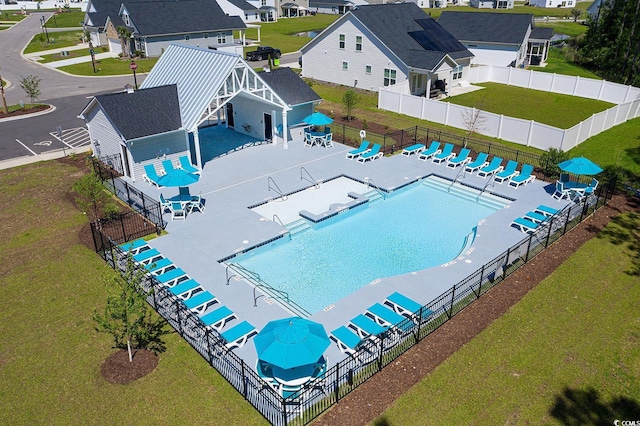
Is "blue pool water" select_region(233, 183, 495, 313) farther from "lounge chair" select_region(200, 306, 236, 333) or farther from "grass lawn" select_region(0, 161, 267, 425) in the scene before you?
"grass lawn" select_region(0, 161, 267, 425)

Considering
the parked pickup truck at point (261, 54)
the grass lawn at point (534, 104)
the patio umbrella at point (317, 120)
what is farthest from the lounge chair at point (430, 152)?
the parked pickup truck at point (261, 54)

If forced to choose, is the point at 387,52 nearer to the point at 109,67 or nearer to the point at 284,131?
the point at 284,131

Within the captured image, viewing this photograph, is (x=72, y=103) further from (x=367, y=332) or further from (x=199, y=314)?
(x=367, y=332)

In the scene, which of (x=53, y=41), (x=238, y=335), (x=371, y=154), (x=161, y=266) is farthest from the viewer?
(x=53, y=41)

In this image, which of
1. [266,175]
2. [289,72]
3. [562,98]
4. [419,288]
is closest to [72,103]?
[289,72]

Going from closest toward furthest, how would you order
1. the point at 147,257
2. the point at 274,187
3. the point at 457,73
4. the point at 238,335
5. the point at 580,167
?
the point at 238,335
the point at 147,257
the point at 580,167
the point at 274,187
the point at 457,73

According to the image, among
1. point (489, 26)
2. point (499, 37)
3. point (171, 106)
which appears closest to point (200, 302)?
point (171, 106)

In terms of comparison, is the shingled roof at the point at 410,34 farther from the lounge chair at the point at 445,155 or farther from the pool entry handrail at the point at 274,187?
the pool entry handrail at the point at 274,187
